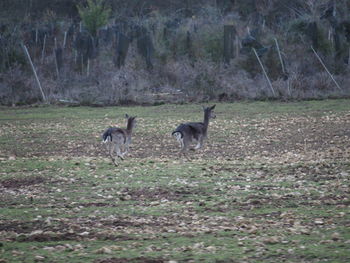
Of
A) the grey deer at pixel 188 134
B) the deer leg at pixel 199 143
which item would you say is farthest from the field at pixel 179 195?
the grey deer at pixel 188 134

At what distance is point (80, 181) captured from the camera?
14680 mm

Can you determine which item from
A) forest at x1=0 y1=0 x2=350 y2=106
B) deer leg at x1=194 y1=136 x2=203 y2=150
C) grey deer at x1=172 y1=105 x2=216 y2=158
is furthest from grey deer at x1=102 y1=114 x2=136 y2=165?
forest at x1=0 y1=0 x2=350 y2=106

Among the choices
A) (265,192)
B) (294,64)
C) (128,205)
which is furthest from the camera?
(294,64)

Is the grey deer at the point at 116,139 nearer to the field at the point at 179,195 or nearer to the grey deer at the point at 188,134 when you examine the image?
the field at the point at 179,195

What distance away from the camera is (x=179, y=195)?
42.2 ft

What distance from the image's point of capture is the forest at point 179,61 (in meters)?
32.4

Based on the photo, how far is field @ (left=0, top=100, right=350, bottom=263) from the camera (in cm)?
875

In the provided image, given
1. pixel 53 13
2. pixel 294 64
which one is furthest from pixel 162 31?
pixel 53 13

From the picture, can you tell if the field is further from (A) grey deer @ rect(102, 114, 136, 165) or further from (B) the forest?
(B) the forest

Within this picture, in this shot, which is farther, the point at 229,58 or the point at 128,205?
the point at 229,58

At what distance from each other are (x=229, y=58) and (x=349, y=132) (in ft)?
48.5

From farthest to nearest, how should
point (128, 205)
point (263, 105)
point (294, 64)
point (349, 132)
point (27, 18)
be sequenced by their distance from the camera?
point (27, 18) → point (294, 64) → point (263, 105) → point (349, 132) → point (128, 205)

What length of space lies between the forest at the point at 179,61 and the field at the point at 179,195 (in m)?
6.90

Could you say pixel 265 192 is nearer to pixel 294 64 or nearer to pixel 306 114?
pixel 306 114
